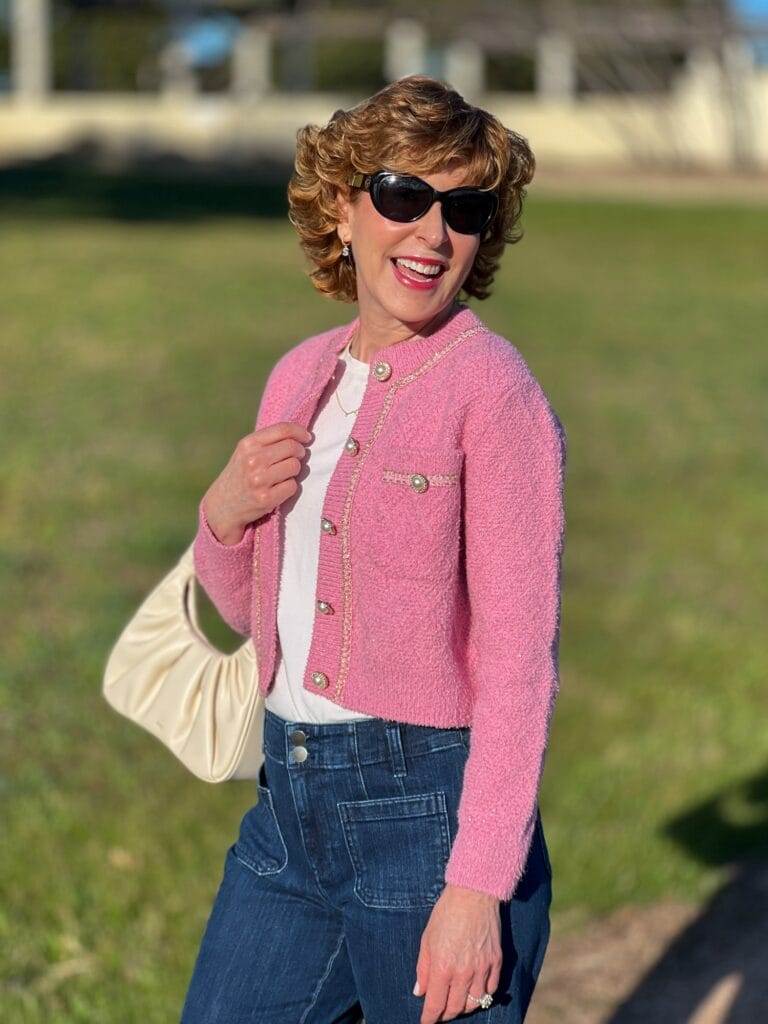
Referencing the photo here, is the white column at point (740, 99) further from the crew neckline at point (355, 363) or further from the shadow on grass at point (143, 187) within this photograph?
the crew neckline at point (355, 363)

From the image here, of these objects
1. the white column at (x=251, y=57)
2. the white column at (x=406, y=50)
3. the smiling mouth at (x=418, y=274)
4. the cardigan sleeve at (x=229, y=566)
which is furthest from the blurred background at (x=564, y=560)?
the white column at (x=406, y=50)

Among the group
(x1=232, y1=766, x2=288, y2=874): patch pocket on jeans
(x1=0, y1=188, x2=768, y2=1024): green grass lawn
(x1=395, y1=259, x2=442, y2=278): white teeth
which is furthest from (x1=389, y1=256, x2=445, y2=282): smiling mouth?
(x1=0, y1=188, x2=768, y2=1024): green grass lawn

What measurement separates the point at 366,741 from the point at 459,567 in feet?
0.90

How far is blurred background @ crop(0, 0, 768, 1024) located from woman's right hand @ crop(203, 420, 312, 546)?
2045 millimetres

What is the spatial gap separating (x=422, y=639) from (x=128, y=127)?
35.8 m

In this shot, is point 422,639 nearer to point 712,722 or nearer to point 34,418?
point 712,722

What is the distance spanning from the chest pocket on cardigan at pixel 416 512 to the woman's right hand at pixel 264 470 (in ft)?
0.44

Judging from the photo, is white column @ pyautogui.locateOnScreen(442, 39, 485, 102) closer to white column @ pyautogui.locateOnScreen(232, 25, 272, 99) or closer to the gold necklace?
white column @ pyautogui.locateOnScreen(232, 25, 272, 99)

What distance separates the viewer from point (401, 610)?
2.13 meters

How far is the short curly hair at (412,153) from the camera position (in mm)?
2098

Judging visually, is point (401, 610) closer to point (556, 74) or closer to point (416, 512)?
point (416, 512)

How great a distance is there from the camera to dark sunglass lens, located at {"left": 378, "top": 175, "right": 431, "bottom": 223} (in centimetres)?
211

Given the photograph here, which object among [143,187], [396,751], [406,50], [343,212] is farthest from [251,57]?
[396,751]

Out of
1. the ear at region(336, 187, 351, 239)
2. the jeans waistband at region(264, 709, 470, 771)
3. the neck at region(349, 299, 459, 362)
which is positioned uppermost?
the ear at region(336, 187, 351, 239)
